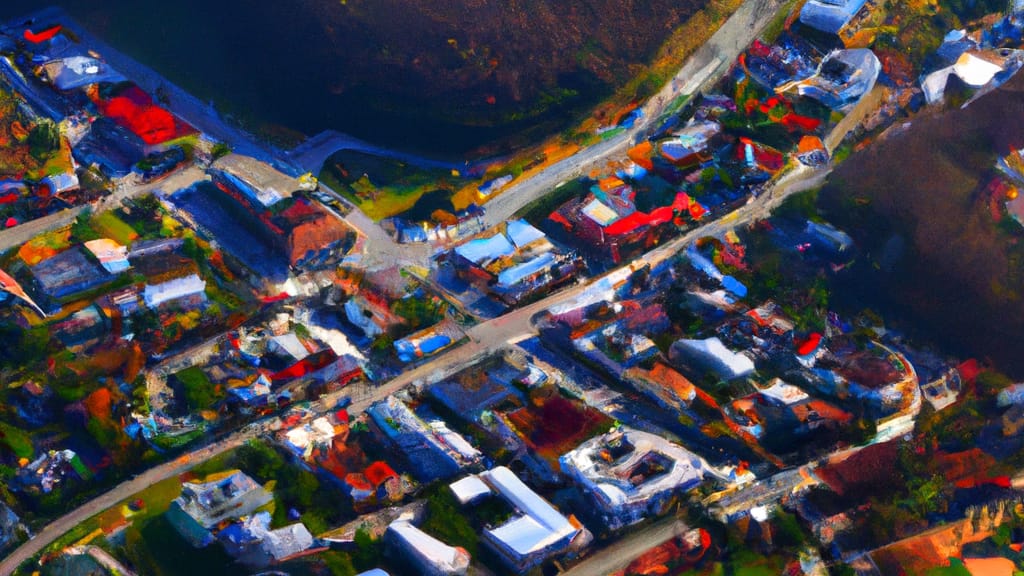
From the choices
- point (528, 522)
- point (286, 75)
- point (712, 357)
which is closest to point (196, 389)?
point (528, 522)

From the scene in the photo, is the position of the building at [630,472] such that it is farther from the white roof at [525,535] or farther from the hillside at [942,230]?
the hillside at [942,230]

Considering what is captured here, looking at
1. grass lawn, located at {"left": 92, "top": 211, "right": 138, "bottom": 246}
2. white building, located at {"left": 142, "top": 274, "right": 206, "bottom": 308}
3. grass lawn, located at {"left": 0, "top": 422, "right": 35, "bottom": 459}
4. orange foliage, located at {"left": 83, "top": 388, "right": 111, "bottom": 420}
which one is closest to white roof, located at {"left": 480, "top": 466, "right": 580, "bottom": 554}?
orange foliage, located at {"left": 83, "top": 388, "right": 111, "bottom": 420}

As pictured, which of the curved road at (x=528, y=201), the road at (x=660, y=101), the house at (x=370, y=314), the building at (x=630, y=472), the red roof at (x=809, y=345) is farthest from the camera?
the road at (x=660, y=101)

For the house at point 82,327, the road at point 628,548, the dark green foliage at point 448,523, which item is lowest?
the road at point 628,548

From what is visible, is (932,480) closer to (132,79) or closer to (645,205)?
(645,205)

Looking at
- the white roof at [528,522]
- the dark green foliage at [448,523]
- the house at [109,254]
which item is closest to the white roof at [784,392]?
the white roof at [528,522]

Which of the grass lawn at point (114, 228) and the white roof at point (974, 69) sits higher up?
the white roof at point (974, 69)

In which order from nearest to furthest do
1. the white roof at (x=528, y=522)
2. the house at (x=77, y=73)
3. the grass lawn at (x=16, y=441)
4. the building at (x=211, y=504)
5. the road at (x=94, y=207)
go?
the white roof at (x=528, y=522) < the building at (x=211, y=504) < the grass lawn at (x=16, y=441) < the road at (x=94, y=207) < the house at (x=77, y=73)

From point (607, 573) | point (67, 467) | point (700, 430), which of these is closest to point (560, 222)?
point (700, 430)

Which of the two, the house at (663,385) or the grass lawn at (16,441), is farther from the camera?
the house at (663,385)
